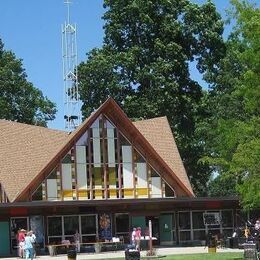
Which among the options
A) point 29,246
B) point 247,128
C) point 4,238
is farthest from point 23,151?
point 247,128

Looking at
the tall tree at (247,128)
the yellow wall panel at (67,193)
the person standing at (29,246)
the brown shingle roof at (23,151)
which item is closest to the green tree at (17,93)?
the brown shingle roof at (23,151)

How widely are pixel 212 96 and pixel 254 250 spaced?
112ft

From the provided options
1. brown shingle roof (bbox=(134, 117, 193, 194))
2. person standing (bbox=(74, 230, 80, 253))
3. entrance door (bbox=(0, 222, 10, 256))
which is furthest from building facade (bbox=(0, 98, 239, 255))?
person standing (bbox=(74, 230, 80, 253))

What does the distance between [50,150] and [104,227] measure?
6083 millimetres

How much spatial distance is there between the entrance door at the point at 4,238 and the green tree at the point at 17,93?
21305 mm

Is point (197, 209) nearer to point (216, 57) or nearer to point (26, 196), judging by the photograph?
Result: point (26, 196)

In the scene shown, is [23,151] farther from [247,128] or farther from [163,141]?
[247,128]

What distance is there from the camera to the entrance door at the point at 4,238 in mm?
40625

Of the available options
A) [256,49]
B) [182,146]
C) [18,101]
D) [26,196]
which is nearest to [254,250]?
[256,49]

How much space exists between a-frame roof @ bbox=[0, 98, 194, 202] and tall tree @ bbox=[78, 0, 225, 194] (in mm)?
6436

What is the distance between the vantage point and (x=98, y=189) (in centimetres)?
4356

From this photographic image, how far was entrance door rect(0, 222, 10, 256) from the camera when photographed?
40.6 meters

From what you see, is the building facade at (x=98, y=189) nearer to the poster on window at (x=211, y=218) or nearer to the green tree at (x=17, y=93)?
the poster on window at (x=211, y=218)

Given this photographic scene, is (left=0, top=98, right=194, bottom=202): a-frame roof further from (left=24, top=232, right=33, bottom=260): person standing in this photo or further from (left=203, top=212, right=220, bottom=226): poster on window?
(left=24, top=232, right=33, bottom=260): person standing
